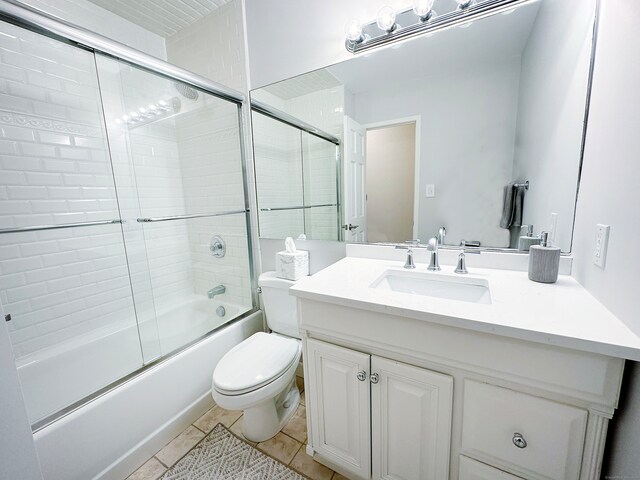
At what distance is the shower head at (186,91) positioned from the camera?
159 centimetres

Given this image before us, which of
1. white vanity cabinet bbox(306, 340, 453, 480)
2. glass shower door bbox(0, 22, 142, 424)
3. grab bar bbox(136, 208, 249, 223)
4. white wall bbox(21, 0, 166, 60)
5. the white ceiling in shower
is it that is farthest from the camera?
grab bar bbox(136, 208, 249, 223)

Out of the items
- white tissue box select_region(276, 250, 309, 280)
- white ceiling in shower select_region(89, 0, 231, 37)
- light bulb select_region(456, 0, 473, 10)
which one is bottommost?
white tissue box select_region(276, 250, 309, 280)

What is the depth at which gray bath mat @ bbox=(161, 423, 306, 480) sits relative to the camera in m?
1.13

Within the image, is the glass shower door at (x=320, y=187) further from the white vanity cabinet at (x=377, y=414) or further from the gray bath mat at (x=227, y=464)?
the gray bath mat at (x=227, y=464)

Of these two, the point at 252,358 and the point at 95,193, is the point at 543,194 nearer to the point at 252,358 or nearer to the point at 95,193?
the point at 252,358

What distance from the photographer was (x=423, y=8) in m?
1.07

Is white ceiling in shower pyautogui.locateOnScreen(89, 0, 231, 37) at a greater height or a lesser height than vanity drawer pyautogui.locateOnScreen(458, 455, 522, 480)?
greater

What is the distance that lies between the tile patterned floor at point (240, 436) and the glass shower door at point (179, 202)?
46cm

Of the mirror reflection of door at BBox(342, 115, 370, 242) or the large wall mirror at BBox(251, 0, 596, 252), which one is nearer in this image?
the large wall mirror at BBox(251, 0, 596, 252)

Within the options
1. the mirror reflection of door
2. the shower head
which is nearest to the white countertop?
the mirror reflection of door

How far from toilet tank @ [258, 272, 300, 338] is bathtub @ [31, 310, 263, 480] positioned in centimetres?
31

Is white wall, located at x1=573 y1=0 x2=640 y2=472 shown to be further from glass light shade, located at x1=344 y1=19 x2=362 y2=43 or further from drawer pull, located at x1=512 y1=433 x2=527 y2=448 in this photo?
glass light shade, located at x1=344 y1=19 x2=362 y2=43

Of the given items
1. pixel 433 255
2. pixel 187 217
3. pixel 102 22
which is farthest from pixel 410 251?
pixel 102 22

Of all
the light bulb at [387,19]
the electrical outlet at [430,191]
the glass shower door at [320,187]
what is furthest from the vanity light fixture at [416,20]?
the electrical outlet at [430,191]
